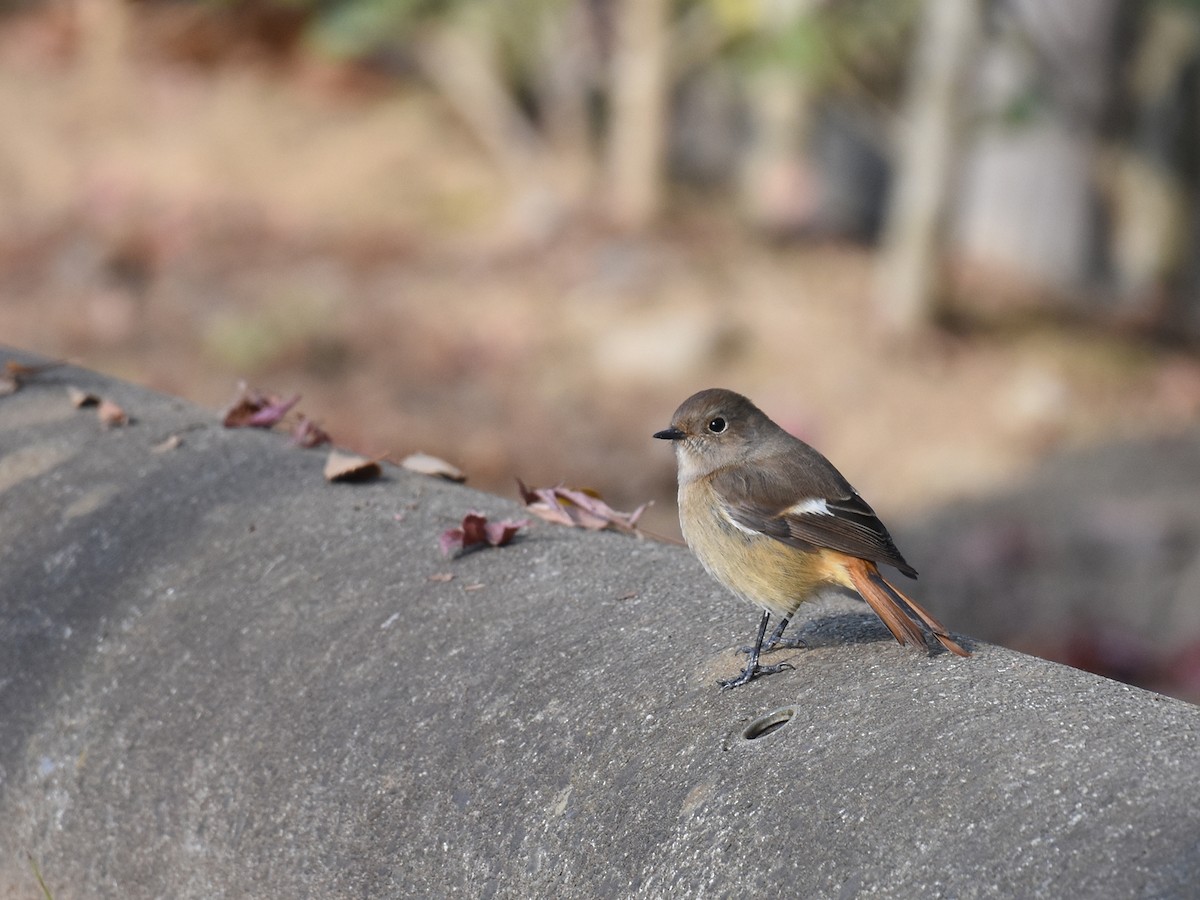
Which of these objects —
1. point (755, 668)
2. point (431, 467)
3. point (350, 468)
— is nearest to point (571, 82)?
point (431, 467)

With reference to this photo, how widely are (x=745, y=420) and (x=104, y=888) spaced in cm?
148

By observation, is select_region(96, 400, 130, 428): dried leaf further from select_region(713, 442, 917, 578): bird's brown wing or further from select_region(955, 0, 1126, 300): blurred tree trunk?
select_region(955, 0, 1126, 300): blurred tree trunk

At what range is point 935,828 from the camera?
162cm

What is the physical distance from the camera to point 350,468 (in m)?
2.83

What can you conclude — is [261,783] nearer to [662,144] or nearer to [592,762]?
[592,762]

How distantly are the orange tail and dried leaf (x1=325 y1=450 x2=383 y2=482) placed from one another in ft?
3.36

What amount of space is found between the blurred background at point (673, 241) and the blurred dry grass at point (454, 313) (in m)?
0.03

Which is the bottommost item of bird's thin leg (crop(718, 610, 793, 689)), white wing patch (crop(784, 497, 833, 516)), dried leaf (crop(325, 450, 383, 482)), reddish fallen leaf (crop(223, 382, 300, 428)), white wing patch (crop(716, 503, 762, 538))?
bird's thin leg (crop(718, 610, 793, 689))

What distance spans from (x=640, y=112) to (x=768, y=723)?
834 centimetres

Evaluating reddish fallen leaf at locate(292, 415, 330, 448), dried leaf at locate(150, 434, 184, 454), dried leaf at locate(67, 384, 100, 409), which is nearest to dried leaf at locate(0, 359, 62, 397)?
dried leaf at locate(67, 384, 100, 409)

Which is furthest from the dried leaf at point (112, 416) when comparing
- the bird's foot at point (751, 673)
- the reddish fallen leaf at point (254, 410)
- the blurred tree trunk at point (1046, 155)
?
the blurred tree trunk at point (1046, 155)

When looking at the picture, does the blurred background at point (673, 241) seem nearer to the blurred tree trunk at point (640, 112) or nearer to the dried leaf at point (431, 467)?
the blurred tree trunk at point (640, 112)

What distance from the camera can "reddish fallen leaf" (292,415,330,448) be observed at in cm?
306

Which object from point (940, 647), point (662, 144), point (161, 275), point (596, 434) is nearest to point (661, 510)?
point (596, 434)
